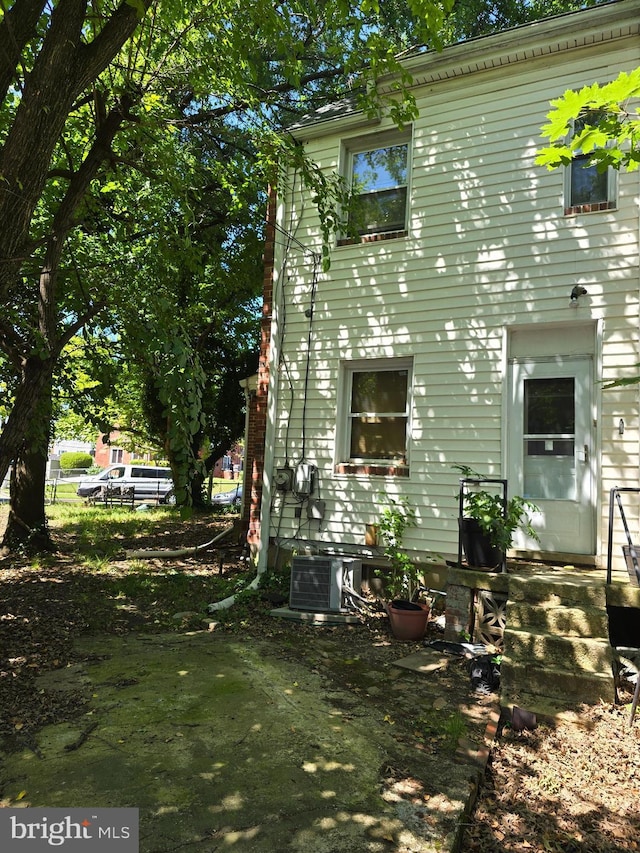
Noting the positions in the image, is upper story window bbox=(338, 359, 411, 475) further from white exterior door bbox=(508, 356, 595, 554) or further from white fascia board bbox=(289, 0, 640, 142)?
white fascia board bbox=(289, 0, 640, 142)

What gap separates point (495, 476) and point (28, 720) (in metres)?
5.00

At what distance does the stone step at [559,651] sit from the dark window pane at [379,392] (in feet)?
11.3

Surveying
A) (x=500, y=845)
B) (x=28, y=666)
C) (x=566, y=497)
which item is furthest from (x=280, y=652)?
(x=566, y=497)

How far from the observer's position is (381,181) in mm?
7742

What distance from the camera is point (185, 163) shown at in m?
8.19

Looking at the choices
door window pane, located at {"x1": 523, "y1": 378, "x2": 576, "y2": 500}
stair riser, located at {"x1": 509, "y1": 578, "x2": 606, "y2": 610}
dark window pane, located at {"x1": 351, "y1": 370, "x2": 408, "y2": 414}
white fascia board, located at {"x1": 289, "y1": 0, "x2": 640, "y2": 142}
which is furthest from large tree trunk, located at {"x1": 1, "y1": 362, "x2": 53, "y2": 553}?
stair riser, located at {"x1": 509, "y1": 578, "x2": 606, "y2": 610}

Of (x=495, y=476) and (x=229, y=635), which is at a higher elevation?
(x=495, y=476)

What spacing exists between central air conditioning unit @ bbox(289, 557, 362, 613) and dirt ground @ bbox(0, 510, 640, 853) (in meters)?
0.39

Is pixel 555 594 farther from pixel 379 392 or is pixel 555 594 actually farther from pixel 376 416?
pixel 379 392

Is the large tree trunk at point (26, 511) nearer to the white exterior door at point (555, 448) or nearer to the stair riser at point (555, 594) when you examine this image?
the white exterior door at point (555, 448)

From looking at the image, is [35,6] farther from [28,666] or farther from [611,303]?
[611,303]

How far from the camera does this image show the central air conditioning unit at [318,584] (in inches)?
256

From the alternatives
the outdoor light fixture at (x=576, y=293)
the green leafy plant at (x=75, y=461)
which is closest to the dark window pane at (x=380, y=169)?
the outdoor light fixture at (x=576, y=293)

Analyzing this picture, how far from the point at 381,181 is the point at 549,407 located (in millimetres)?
3967
